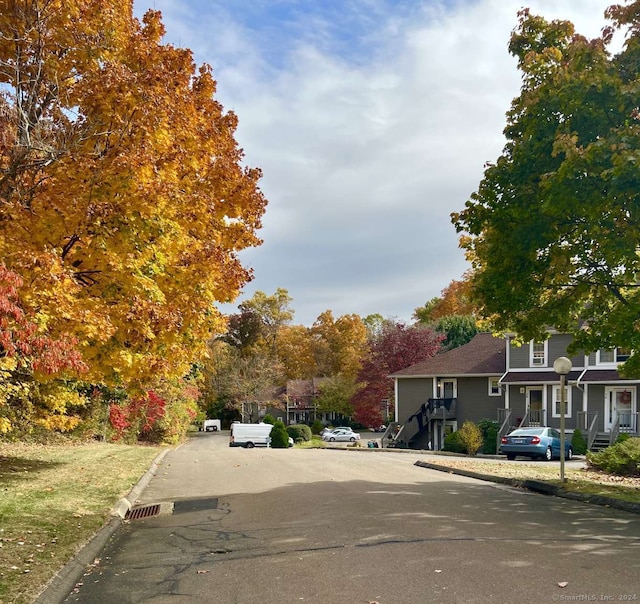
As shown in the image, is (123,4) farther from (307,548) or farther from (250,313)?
(250,313)

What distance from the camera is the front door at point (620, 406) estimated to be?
3341 cm

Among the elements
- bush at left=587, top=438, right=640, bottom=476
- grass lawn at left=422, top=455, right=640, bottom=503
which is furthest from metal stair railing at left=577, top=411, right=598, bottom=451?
grass lawn at left=422, top=455, right=640, bottom=503

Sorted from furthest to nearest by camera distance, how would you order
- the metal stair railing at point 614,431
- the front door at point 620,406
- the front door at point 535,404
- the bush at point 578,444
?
1. the front door at point 535,404
2. the front door at point 620,406
3. the metal stair railing at point 614,431
4. the bush at point 578,444

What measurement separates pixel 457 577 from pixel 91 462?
1431cm

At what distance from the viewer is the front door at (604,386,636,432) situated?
110 feet

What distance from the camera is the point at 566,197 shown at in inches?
409

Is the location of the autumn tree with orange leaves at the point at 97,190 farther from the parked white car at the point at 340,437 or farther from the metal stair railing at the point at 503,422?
the parked white car at the point at 340,437

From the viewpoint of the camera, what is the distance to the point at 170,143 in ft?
35.6

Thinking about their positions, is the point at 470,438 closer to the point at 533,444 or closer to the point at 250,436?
the point at 533,444

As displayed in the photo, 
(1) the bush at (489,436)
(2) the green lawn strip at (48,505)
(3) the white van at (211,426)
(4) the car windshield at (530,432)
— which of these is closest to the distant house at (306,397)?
(3) the white van at (211,426)

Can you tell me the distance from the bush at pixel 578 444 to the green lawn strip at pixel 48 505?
20.9m

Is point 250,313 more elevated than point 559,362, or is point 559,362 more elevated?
point 250,313

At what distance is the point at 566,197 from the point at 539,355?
2924 cm

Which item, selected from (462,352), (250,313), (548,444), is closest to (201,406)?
(250,313)
